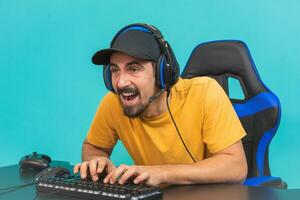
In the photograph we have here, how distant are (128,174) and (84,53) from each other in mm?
1528

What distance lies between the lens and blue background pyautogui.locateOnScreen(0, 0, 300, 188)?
6.81 feet

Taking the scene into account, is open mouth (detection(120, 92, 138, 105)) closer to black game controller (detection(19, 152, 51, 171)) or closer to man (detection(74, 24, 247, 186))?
man (detection(74, 24, 247, 186))

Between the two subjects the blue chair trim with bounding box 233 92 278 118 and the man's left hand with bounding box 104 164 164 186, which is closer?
the man's left hand with bounding box 104 164 164 186

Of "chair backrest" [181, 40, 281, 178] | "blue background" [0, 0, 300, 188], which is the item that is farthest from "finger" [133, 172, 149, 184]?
"blue background" [0, 0, 300, 188]

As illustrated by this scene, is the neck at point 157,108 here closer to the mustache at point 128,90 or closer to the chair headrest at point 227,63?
the mustache at point 128,90

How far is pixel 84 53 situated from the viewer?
2.46 metres

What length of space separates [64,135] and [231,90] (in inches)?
41.8

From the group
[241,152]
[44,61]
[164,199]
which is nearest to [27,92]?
[44,61]

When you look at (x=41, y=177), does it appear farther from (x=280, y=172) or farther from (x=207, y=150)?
(x=280, y=172)

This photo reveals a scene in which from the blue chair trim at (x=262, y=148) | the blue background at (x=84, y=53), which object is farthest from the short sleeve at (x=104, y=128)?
the blue background at (x=84, y=53)

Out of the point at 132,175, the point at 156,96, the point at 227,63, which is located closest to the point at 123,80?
the point at 156,96

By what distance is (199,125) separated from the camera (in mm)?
1437

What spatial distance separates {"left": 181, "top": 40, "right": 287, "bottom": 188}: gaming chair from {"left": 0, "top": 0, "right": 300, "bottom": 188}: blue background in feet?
1.57

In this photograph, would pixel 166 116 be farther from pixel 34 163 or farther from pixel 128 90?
pixel 34 163
